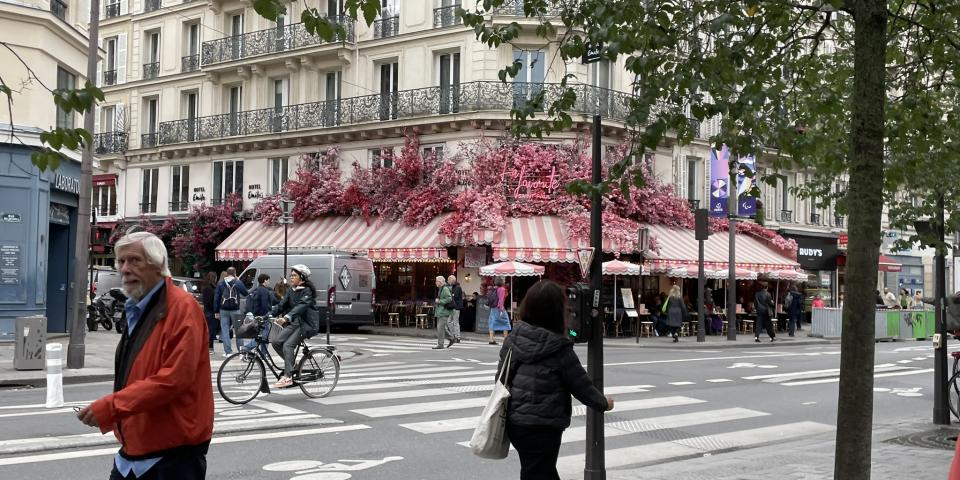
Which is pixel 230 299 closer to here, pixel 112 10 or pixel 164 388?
pixel 164 388

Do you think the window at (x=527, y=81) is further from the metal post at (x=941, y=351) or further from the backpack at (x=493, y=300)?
the metal post at (x=941, y=351)

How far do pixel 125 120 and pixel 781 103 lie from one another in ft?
123

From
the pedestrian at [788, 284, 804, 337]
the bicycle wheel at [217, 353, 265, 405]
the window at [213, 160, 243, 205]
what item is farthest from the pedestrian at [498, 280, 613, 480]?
the window at [213, 160, 243, 205]

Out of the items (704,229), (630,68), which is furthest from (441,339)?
(630,68)

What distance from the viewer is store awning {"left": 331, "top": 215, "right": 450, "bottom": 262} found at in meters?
29.9

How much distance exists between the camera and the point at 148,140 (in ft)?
131

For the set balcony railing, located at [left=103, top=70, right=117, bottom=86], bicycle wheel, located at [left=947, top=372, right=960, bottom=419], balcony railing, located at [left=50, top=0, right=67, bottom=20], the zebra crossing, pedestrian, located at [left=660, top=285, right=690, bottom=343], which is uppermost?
balcony railing, located at [left=103, top=70, right=117, bottom=86]

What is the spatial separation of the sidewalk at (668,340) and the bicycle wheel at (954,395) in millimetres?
13674

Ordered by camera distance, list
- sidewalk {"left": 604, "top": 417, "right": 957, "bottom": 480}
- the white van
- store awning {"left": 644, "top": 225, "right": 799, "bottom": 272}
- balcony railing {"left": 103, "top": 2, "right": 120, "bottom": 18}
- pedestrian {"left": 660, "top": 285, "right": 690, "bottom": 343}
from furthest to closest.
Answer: balcony railing {"left": 103, "top": 2, "right": 120, "bottom": 18} → store awning {"left": 644, "top": 225, "right": 799, "bottom": 272} → the white van → pedestrian {"left": 660, "top": 285, "right": 690, "bottom": 343} → sidewalk {"left": 604, "top": 417, "right": 957, "bottom": 480}

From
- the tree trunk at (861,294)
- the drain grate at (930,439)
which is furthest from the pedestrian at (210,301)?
the tree trunk at (861,294)

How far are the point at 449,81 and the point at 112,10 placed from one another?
17340mm

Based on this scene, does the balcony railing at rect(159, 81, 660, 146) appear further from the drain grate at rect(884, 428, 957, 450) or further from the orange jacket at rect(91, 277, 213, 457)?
the orange jacket at rect(91, 277, 213, 457)

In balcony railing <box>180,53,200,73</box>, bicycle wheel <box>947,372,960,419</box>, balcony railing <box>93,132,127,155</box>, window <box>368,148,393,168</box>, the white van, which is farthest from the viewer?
balcony railing <box>93,132,127,155</box>

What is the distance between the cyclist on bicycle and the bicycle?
127 mm
